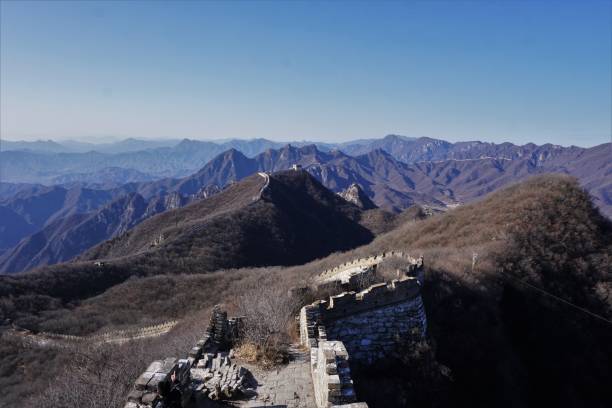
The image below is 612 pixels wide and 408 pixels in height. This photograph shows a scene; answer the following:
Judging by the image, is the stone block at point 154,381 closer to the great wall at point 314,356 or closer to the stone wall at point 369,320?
the great wall at point 314,356

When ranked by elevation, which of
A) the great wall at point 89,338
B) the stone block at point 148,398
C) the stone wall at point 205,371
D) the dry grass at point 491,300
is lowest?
the great wall at point 89,338

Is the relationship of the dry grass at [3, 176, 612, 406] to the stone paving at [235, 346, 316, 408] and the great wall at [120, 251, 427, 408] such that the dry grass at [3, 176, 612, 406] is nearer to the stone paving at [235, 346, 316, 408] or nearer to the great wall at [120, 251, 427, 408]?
the stone paving at [235, 346, 316, 408]

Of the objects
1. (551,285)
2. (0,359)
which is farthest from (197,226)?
(551,285)

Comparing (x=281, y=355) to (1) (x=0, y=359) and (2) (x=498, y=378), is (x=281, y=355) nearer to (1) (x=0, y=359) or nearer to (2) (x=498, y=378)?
(2) (x=498, y=378)

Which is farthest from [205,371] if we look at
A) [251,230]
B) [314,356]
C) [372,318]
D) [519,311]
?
[251,230]

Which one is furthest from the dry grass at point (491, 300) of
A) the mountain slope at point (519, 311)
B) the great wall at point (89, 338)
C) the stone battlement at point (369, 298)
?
the great wall at point (89, 338)

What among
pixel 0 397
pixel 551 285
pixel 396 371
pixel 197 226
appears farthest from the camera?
pixel 197 226

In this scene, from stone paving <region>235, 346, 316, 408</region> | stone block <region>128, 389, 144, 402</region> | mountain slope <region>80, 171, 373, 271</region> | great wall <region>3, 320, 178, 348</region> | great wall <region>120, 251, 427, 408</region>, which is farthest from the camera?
mountain slope <region>80, 171, 373, 271</region>

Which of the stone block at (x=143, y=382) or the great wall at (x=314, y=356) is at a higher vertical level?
the stone block at (x=143, y=382)

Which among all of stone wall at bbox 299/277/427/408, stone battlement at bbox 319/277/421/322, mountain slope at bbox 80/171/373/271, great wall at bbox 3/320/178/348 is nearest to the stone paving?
stone wall at bbox 299/277/427/408
